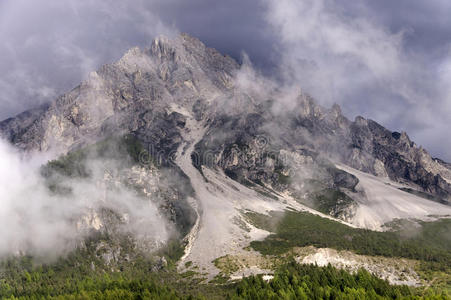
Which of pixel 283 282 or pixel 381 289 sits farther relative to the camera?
pixel 283 282

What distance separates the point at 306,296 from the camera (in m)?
160

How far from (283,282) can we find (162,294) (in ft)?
201

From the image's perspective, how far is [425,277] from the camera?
19800 cm

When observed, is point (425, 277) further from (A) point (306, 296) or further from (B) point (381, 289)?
(A) point (306, 296)

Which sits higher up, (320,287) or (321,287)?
(320,287)

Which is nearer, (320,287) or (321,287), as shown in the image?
(320,287)

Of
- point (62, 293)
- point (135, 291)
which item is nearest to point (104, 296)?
point (135, 291)

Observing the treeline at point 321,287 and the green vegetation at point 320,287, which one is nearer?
the treeline at point 321,287

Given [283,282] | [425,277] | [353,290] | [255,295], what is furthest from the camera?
[425,277]

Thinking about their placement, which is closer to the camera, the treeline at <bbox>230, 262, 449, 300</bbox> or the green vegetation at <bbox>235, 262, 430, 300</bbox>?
the treeline at <bbox>230, 262, 449, 300</bbox>

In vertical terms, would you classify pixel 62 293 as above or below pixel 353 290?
below

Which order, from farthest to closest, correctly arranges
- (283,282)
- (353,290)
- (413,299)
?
1. (283,282)
2. (353,290)
3. (413,299)

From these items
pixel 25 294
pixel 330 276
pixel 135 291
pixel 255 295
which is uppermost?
pixel 330 276

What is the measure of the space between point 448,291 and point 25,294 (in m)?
224
